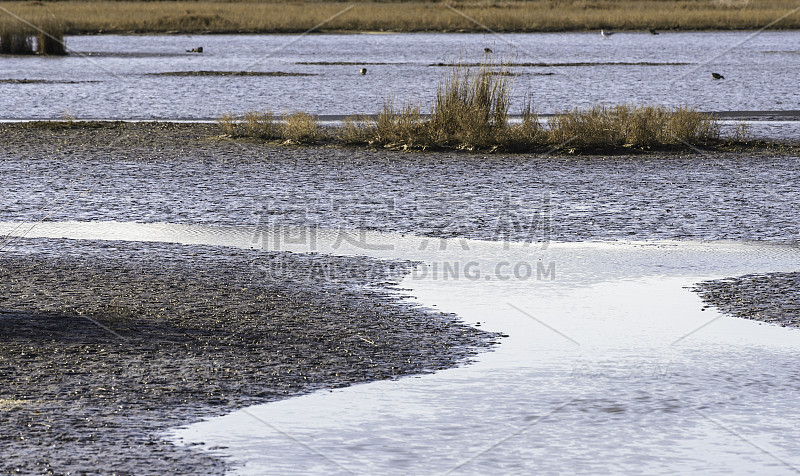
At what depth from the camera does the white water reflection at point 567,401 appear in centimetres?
493

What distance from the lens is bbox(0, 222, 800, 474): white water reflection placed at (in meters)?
4.93

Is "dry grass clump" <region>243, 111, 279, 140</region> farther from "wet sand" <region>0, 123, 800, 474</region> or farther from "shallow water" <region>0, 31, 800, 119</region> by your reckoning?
"shallow water" <region>0, 31, 800, 119</region>

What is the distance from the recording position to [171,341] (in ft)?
22.2

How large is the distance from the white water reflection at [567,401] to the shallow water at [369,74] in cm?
1009

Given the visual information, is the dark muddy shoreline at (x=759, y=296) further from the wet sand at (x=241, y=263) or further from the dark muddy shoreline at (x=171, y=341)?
the dark muddy shoreline at (x=171, y=341)

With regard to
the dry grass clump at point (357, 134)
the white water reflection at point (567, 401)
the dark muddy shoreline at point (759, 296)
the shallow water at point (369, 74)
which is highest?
the shallow water at point (369, 74)

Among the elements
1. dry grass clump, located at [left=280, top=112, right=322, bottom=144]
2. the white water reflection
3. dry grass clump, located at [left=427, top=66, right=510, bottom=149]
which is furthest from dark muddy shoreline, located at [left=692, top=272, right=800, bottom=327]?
dry grass clump, located at [left=280, top=112, right=322, bottom=144]

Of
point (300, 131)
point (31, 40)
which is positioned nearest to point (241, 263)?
point (300, 131)

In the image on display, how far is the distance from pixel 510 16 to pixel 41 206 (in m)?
53.3

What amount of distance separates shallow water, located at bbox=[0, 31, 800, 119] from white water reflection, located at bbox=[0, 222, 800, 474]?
10.1 meters

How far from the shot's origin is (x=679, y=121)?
17266 millimetres

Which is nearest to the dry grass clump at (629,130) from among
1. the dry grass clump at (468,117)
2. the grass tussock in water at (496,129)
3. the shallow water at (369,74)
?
the grass tussock in water at (496,129)

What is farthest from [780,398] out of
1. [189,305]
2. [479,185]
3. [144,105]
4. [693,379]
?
[144,105]

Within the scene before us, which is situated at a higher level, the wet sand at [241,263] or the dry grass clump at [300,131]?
the dry grass clump at [300,131]
